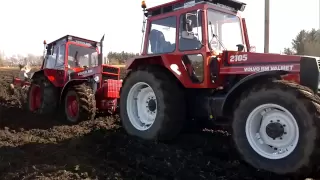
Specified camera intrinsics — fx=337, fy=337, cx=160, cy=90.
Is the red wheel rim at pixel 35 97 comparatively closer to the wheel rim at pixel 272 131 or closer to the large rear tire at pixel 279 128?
the large rear tire at pixel 279 128

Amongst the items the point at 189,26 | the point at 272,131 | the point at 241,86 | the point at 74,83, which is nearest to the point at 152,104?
the point at 189,26

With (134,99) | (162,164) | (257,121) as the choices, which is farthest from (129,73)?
(257,121)

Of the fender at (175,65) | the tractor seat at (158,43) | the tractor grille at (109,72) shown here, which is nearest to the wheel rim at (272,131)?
the fender at (175,65)

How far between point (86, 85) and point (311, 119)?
5773mm

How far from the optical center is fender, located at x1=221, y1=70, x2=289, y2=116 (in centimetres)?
413

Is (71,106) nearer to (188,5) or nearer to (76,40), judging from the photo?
(76,40)

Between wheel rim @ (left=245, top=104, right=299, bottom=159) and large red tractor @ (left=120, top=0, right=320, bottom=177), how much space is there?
1 centimetres

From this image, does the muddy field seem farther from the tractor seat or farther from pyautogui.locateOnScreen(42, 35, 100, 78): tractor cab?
pyautogui.locateOnScreen(42, 35, 100, 78): tractor cab

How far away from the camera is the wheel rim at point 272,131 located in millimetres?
3859

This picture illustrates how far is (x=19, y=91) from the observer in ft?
40.4

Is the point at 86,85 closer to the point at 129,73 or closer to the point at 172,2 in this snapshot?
the point at 129,73

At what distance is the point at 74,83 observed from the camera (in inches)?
329

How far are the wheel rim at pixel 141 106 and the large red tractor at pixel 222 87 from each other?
18 mm

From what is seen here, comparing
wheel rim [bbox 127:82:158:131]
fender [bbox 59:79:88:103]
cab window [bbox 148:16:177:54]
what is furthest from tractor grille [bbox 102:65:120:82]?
cab window [bbox 148:16:177:54]
